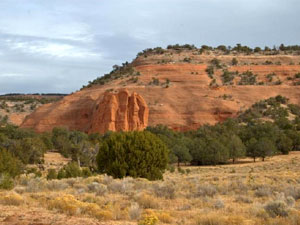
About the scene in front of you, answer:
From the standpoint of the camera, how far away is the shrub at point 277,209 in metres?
10.9

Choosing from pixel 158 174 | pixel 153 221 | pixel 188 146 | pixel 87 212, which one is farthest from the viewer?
pixel 188 146

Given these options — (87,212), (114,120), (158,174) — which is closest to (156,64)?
(114,120)

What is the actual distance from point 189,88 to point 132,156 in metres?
63.7

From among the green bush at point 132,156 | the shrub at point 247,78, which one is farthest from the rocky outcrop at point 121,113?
the green bush at point 132,156

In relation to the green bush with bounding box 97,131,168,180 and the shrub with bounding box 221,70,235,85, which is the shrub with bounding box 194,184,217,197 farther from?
the shrub with bounding box 221,70,235,85

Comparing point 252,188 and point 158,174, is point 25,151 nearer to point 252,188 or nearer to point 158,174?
point 158,174

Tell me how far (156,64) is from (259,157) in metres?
46.6

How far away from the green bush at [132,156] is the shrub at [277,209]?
12.9 m

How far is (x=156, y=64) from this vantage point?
96.8 m

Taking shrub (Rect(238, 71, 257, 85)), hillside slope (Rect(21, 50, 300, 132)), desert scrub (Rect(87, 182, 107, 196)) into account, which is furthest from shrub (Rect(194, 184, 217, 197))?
shrub (Rect(238, 71, 257, 85))

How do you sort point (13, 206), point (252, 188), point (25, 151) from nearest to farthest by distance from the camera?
point (13, 206)
point (252, 188)
point (25, 151)

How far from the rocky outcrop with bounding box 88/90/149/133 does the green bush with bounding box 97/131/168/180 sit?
5177cm

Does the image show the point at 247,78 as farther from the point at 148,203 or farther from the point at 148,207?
the point at 148,207

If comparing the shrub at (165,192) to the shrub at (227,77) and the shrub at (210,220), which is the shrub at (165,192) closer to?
the shrub at (210,220)
